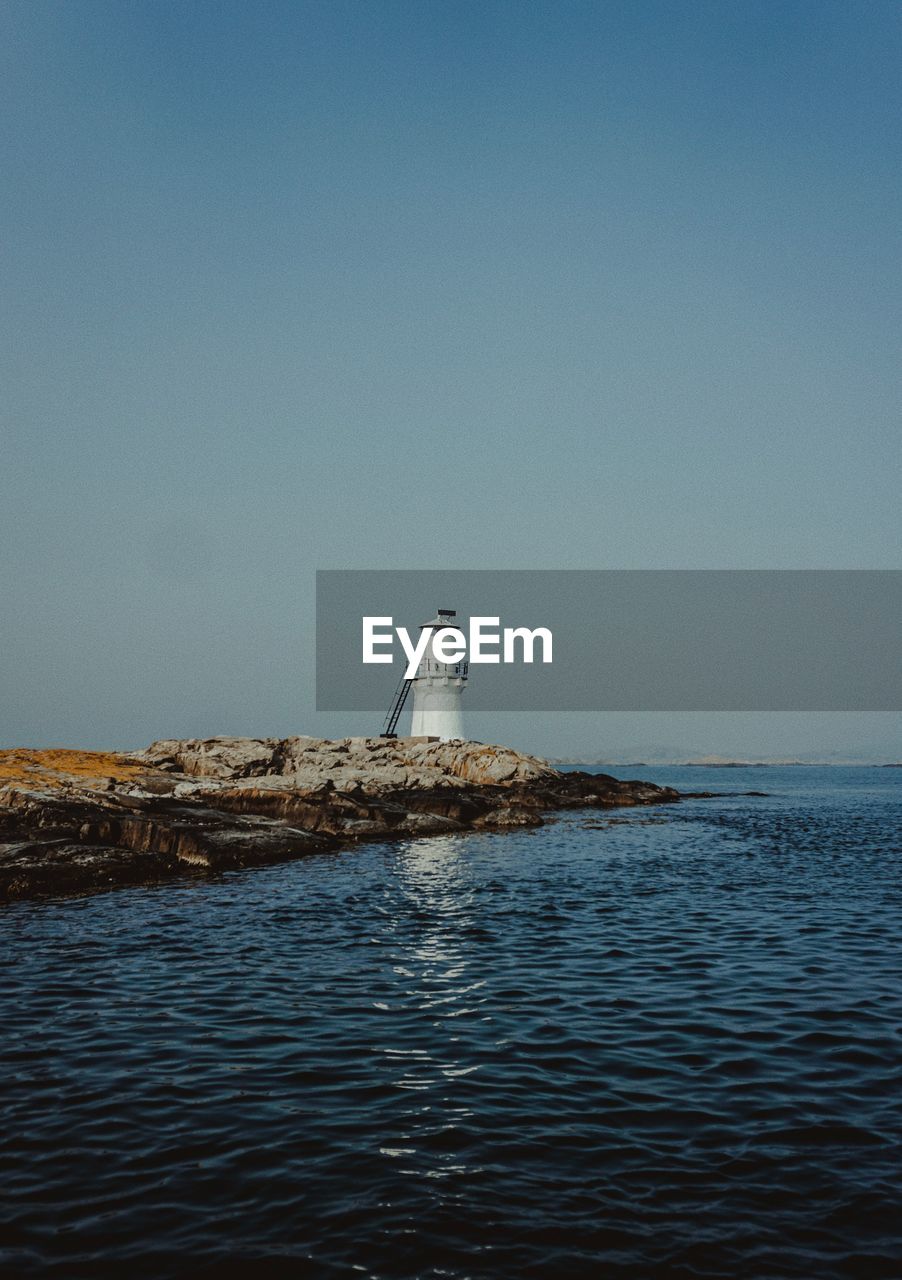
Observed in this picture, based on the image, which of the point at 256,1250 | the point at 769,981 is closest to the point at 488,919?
the point at 769,981

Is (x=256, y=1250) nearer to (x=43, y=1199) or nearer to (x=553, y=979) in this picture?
(x=43, y=1199)

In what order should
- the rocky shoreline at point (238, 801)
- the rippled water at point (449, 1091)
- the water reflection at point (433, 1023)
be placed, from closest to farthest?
the rippled water at point (449, 1091)
the water reflection at point (433, 1023)
the rocky shoreline at point (238, 801)

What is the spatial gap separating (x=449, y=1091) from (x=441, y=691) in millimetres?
66351

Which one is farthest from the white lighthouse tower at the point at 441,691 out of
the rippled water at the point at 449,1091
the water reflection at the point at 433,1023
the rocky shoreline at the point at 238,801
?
the rippled water at the point at 449,1091

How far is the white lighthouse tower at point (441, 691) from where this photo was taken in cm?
7675

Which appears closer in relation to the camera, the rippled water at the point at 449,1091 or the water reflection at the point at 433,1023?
the rippled water at the point at 449,1091

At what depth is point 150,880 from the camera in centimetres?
2762

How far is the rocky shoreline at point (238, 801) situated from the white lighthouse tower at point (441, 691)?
5.32 m

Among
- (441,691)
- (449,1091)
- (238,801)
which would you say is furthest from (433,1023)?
(441,691)

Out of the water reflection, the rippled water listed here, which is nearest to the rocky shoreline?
the rippled water

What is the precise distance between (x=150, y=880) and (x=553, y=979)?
16.2m

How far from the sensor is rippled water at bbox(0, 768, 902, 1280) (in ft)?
25.0

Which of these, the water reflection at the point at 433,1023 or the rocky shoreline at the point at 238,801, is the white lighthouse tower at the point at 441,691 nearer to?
the rocky shoreline at the point at 238,801

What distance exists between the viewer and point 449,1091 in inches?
435
